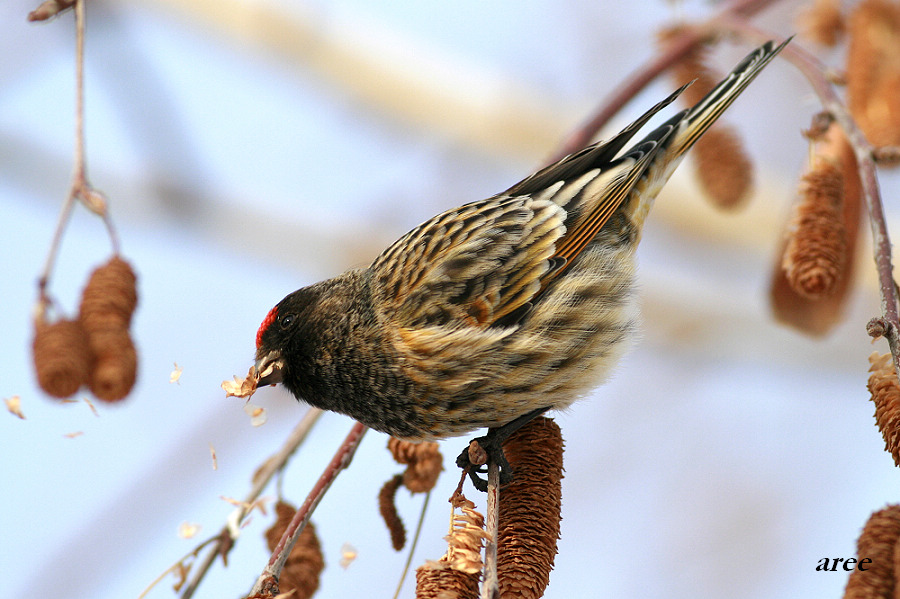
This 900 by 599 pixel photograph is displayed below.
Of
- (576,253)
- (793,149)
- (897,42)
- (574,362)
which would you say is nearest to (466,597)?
(574,362)

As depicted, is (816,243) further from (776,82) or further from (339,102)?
(776,82)

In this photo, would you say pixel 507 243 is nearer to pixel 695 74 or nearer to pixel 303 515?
pixel 695 74

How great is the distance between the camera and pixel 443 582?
6.73ft

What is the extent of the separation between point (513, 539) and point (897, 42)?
273cm

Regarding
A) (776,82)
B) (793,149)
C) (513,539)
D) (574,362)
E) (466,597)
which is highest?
(776,82)

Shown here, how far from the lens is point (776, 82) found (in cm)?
831

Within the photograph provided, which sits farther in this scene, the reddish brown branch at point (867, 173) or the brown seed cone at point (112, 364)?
the brown seed cone at point (112, 364)

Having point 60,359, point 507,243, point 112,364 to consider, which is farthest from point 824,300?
point 60,359

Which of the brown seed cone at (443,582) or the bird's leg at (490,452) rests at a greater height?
the bird's leg at (490,452)

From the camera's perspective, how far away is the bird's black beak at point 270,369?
3145 mm

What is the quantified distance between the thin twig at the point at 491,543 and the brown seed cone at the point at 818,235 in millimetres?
1095

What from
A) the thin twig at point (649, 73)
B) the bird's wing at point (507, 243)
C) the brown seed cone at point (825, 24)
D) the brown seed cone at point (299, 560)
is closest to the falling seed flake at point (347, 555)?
the brown seed cone at point (299, 560)

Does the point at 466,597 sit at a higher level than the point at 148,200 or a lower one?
lower

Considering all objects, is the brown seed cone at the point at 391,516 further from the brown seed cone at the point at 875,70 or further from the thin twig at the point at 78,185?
the brown seed cone at the point at 875,70
